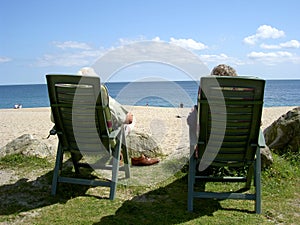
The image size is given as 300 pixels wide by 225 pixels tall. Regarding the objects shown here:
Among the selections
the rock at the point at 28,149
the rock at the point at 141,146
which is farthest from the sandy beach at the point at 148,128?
the rock at the point at 141,146

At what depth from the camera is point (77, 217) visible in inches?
142

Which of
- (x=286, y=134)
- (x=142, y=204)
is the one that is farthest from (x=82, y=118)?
(x=286, y=134)

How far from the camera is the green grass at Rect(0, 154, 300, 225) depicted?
3.58 meters

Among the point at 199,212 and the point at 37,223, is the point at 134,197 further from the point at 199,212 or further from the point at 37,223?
the point at 37,223

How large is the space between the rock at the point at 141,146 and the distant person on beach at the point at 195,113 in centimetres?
227

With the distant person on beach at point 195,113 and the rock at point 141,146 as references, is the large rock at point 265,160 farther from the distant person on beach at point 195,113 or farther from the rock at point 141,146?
the rock at point 141,146

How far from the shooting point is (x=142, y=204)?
4023 millimetres

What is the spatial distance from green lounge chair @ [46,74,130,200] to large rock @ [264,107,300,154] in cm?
331

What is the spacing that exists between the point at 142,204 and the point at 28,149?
2851 millimetres

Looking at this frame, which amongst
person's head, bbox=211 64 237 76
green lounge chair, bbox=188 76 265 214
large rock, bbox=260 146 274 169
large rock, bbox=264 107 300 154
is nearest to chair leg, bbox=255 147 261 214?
green lounge chair, bbox=188 76 265 214

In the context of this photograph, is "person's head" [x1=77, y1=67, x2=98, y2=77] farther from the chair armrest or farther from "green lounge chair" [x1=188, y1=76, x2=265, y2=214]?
"green lounge chair" [x1=188, y1=76, x2=265, y2=214]

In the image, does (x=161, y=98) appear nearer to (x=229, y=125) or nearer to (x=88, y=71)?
(x=88, y=71)

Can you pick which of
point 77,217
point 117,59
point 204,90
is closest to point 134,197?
point 77,217

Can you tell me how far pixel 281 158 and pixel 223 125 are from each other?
2.41 m
